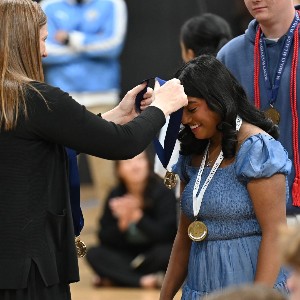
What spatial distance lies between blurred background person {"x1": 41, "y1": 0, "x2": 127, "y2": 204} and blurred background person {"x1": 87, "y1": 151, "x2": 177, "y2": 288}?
1240 mm

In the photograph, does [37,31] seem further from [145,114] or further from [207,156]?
[207,156]

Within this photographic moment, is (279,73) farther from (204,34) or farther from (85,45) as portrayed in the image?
(85,45)

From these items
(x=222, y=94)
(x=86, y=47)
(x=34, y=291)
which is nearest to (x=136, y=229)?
(x=86, y=47)

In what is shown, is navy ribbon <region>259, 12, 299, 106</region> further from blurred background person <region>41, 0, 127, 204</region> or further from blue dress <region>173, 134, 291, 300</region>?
blurred background person <region>41, 0, 127, 204</region>

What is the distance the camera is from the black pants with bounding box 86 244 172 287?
7.42m

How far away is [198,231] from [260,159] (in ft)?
1.12

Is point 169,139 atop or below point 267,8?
below

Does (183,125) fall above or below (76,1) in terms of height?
above

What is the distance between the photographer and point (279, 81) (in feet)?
13.8

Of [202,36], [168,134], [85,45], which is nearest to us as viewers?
[168,134]

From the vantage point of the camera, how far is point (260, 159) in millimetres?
3557

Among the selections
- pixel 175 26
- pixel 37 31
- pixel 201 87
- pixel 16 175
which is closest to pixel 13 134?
pixel 16 175

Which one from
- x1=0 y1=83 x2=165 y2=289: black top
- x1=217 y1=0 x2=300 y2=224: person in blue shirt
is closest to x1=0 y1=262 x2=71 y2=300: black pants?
x1=0 y1=83 x2=165 y2=289: black top

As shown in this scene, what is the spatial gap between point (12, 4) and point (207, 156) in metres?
0.88
